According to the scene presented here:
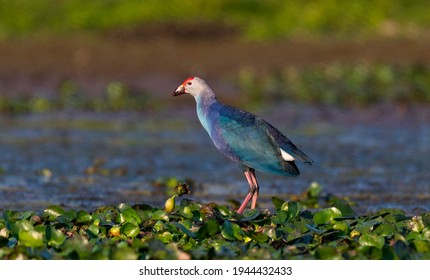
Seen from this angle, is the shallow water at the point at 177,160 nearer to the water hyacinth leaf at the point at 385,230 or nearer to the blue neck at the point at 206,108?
the blue neck at the point at 206,108

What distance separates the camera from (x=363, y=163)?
10047 mm

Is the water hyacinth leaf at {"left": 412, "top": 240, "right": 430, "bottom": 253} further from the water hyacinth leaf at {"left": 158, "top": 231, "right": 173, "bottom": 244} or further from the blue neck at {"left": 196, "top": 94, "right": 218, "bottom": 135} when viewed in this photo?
the blue neck at {"left": 196, "top": 94, "right": 218, "bottom": 135}

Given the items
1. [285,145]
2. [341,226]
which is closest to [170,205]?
[285,145]

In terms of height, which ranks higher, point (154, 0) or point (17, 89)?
point (154, 0)

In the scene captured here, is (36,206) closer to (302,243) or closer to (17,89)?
(302,243)

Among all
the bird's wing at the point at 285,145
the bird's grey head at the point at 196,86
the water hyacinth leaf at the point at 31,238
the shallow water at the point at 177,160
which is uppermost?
the shallow water at the point at 177,160

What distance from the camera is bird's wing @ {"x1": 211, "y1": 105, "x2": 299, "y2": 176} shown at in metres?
6.48

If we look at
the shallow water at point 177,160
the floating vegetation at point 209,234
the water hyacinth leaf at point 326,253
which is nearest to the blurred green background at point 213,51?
the shallow water at point 177,160

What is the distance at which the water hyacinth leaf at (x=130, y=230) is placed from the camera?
5.99m

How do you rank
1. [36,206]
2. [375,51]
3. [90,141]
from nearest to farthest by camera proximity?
1. [36,206]
2. [90,141]
3. [375,51]

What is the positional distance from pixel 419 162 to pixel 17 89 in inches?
260

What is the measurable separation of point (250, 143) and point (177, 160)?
3.79m
